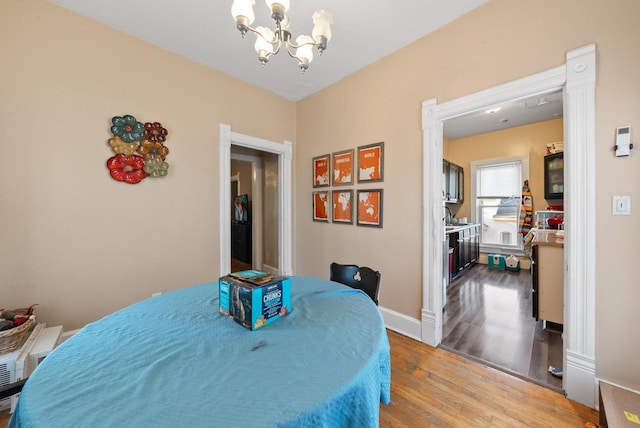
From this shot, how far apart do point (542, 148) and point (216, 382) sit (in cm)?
577

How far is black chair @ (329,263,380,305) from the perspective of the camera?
166 centimetres

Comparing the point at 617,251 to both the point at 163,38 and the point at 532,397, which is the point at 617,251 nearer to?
the point at 532,397

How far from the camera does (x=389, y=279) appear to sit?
2.55 metres

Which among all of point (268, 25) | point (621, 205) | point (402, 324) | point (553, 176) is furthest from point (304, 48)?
point (553, 176)

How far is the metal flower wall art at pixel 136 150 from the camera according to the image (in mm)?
2127

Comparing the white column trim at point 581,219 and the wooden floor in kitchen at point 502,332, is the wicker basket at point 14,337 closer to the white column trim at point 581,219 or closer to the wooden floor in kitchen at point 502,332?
the wooden floor in kitchen at point 502,332

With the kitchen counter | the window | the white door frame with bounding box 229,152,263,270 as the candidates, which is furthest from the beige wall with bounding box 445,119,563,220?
the white door frame with bounding box 229,152,263,270

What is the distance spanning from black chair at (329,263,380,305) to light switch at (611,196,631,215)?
146cm

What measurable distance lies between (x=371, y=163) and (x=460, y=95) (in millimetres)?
975

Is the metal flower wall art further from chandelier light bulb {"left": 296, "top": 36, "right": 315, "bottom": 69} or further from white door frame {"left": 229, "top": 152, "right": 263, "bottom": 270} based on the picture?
white door frame {"left": 229, "top": 152, "right": 263, "bottom": 270}

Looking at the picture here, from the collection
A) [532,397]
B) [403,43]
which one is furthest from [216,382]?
[403,43]

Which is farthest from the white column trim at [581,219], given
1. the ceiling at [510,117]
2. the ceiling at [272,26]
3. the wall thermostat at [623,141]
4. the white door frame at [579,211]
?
the ceiling at [510,117]

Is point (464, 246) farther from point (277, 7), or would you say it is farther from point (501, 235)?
point (277, 7)

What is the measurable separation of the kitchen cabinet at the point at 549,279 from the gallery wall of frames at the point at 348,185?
1.63 m
